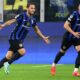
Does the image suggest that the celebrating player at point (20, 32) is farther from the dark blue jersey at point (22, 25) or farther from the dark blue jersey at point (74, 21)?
the dark blue jersey at point (74, 21)

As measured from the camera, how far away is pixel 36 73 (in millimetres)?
12922

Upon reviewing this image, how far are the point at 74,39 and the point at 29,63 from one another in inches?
159

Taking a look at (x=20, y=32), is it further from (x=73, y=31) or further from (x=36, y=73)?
(x=36, y=73)

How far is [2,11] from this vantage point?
1744cm

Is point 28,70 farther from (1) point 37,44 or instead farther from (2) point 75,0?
(2) point 75,0

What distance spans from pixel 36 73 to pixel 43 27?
15.1ft

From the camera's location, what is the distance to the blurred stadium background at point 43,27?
16547 mm

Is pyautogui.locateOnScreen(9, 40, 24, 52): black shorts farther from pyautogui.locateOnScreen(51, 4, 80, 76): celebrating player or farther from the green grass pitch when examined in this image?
pyautogui.locateOnScreen(51, 4, 80, 76): celebrating player

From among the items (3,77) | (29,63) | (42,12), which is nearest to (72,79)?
(3,77)

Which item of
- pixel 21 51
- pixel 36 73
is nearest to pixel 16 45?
pixel 21 51

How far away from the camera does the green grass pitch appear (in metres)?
11.8

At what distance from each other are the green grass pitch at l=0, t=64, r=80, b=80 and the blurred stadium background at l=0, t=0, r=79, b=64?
157 cm

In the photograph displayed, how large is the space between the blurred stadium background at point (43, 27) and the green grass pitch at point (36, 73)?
1.57 m

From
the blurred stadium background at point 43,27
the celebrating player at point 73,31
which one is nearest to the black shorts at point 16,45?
the celebrating player at point 73,31
